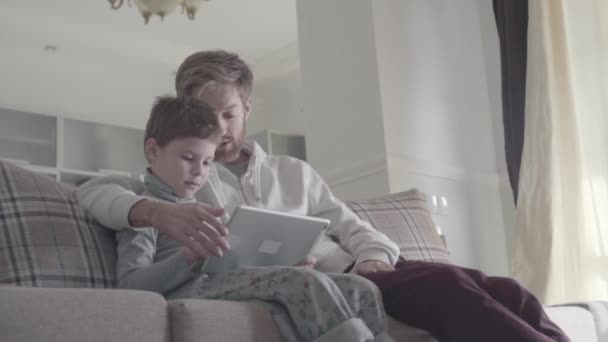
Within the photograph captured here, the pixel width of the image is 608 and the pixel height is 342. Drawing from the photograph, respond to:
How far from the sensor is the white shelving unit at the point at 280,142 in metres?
6.00

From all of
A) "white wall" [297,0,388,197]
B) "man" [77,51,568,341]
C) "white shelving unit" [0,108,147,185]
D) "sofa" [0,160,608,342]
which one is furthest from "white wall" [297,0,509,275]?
"white shelving unit" [0,108,147,185]

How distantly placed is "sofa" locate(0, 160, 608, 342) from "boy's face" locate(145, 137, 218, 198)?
15cm

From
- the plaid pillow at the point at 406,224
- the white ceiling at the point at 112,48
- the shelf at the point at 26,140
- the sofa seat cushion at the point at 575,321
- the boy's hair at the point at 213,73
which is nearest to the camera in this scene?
the sofa seat cushion at the point at 575,321

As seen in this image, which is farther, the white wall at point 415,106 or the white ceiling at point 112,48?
the white ceiling at point 112,48

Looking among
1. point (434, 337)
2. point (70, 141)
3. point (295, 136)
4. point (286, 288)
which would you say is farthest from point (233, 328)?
point (295, 136)

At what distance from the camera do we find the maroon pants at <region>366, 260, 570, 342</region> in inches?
43.7

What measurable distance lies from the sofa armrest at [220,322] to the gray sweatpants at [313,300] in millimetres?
28

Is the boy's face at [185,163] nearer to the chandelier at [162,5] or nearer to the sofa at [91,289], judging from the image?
the sofa at [91,289]

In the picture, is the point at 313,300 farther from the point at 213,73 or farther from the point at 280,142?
the point at 280,142

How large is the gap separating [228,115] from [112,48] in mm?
3718

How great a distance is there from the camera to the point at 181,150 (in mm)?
1422

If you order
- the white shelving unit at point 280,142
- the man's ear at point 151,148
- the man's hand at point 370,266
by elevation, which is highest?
the man's ear at point 151,148

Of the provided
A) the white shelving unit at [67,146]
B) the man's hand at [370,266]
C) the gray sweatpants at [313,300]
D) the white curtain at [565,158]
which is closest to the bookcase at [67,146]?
the white shelving unit at [67,146]

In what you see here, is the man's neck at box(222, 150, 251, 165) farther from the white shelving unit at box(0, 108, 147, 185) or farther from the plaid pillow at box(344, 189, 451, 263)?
the white shelving unit at box(0, 108, 147, 185)
